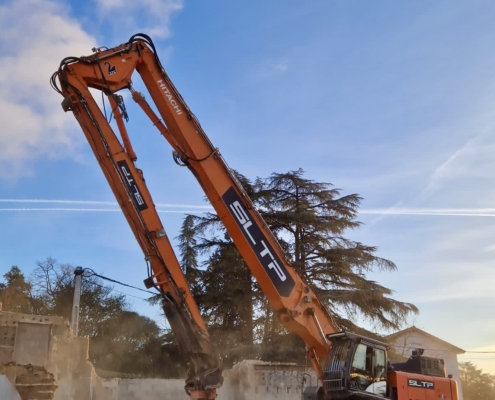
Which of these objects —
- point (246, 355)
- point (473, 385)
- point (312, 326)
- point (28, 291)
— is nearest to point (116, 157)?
point (312, 326)

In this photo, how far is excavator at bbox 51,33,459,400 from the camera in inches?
363

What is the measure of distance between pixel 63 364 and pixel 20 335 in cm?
173

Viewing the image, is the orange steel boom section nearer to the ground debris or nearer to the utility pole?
the ground debris

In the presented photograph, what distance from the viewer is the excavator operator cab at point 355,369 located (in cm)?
887

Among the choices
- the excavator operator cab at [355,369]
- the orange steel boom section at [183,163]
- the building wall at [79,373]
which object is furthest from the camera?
the building wall at [79,373]

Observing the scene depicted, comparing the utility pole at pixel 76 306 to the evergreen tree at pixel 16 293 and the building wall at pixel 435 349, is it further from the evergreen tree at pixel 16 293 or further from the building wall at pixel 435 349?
the building wall at pixel 435 349

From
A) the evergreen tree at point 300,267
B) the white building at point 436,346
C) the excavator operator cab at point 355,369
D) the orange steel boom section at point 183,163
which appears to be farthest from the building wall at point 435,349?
the orange steel boom section at point 183,163

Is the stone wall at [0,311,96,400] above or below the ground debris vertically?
above

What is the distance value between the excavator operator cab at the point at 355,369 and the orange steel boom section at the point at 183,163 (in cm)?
50

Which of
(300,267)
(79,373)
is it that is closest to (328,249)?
(300,267)

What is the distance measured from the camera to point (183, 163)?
10.4 meters

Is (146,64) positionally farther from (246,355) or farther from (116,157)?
(246,355)

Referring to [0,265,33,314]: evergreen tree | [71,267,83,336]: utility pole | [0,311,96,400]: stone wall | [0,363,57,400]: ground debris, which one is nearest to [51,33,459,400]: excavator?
[0,363,57,400]: ground debris

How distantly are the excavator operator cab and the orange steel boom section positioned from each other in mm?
501
